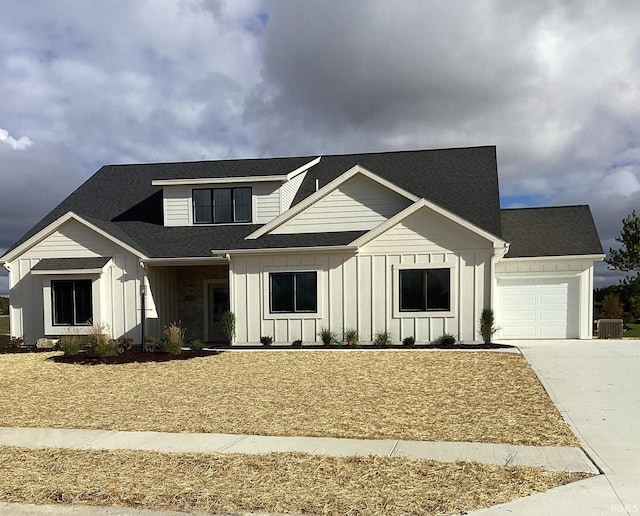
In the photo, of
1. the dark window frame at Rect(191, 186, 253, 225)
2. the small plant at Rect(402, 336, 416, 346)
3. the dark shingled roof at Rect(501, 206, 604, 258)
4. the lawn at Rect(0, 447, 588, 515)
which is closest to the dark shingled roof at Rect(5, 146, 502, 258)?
the dark window frame at Rect(191, 186, 253, 225)

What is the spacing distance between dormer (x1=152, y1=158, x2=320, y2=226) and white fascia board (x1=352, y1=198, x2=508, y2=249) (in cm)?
469

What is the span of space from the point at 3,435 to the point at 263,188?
13.9 meters

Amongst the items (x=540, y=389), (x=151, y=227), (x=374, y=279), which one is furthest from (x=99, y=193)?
(x=540, y=389)

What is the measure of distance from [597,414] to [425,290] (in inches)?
348

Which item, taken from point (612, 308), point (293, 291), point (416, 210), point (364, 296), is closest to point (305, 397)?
point (364, 296)

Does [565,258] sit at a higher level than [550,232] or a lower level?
lower

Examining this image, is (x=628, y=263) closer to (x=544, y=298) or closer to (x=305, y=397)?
(x=544, y=298)

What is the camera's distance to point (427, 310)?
16938mm

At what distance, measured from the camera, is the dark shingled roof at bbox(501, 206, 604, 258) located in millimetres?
18719

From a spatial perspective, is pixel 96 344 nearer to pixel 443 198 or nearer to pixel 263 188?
pixel 263 188

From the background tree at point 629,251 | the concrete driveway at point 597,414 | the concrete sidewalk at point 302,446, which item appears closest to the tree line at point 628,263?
the background tree at point 629,251

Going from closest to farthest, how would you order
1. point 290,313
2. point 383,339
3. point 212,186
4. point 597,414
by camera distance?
point 597,414
point 383,339
point 290,313
point 212,186

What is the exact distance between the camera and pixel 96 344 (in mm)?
15508

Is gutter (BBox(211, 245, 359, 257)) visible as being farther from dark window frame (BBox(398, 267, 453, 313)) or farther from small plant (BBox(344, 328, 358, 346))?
small plant (BBox(344, 328, 358, 346))
